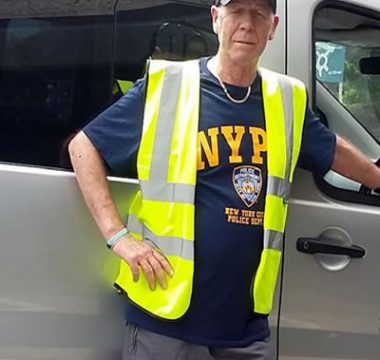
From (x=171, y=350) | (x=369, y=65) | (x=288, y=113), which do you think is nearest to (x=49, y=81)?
(x=288, y=113)

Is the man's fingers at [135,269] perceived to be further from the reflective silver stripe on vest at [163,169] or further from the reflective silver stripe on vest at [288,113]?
the reflective silver stripe on vest at [288,113]

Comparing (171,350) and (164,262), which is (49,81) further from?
(171,350)

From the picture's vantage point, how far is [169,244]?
2.40 metres

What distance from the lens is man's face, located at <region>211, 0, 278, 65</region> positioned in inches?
96.5

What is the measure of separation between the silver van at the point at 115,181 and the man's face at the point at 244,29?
0.25m

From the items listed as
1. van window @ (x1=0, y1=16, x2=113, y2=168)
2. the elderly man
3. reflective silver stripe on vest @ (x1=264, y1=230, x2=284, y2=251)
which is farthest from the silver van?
reflective silver stripe on vest @ (x1=264, y1=230, x2=284, y2=251)

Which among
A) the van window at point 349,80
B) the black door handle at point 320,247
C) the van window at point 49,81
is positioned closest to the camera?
the van window at point 49,81

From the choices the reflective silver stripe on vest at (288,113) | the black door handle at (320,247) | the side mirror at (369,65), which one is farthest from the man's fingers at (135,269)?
the side mirror at (369,65)

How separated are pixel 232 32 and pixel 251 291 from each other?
29.2 inches

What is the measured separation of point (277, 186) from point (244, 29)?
17.9 inches

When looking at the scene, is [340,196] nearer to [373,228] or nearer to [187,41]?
[373,228]

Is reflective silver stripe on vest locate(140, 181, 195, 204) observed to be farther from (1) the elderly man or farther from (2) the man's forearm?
(2) the man's forearm

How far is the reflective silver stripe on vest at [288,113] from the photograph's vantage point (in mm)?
2535

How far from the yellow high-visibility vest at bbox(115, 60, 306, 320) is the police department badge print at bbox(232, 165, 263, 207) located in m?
0.04
